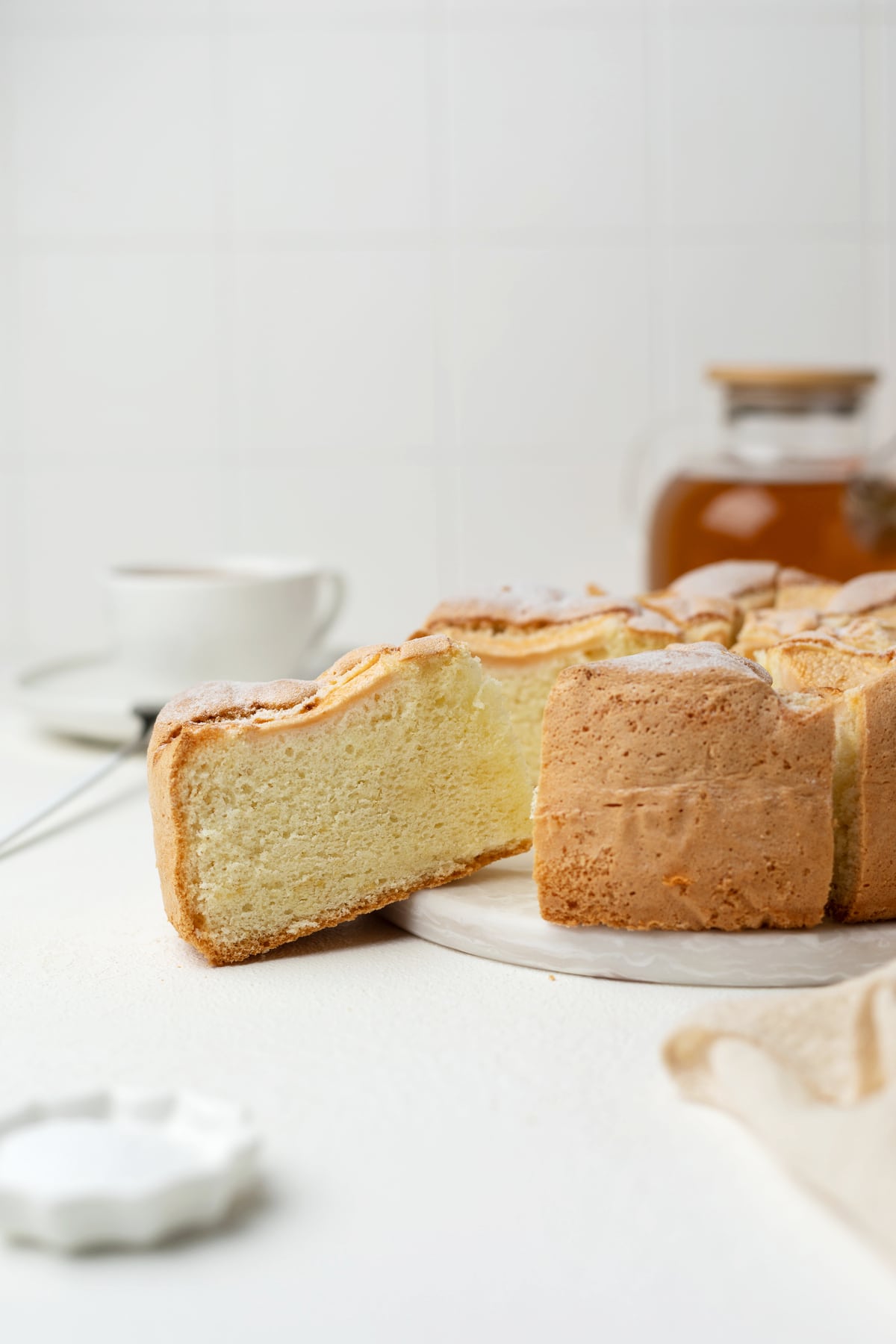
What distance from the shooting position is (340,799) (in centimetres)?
121

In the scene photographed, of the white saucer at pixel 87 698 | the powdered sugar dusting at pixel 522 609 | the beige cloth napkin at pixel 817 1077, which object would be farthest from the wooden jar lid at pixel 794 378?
the beige cloth napkin at pixel 817 1077

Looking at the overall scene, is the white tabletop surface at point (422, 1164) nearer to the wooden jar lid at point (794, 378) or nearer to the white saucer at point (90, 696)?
the white saucer at point (90, 696)

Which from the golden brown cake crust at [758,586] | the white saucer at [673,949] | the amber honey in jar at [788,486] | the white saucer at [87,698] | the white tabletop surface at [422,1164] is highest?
the amber honey in jar at [788,486]

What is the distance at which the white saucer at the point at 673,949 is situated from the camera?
1099 millimetres

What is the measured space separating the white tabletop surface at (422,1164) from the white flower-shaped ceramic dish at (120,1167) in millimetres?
17

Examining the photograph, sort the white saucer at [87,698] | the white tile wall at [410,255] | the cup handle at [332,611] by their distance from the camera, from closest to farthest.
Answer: the white saucer at [87,698] < the cup handle at [332,611] < the white tile wall at [410,255]

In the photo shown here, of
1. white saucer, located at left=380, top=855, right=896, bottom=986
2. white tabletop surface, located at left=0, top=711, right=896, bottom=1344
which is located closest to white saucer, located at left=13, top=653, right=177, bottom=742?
white tabletop surface, located at left=0, top=711, right=896, bottom=1344

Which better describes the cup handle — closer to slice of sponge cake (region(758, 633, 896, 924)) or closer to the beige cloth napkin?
slice of sponge cake (region(758, 633, 896, 924))

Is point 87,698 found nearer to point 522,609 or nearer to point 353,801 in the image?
point 522,609

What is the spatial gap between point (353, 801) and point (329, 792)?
0.02m

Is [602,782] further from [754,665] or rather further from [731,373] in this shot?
[731,373]

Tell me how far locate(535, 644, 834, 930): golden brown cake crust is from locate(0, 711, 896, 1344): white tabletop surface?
0.07m

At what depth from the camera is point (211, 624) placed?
77.9 inches

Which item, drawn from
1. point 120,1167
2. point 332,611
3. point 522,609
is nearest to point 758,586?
point 522,609
